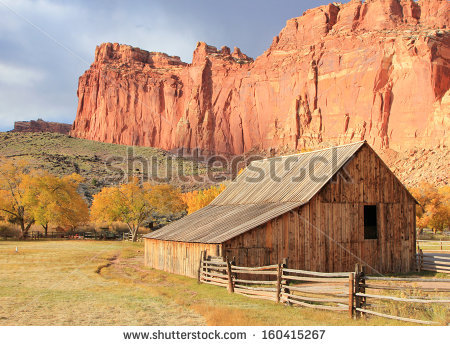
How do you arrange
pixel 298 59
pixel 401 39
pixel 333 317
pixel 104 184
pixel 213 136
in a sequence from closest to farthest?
1. pixel 333 317
2. pixel 104 184
3. pixel 401 39
4. pixel 298 59
5. pixel 213 136

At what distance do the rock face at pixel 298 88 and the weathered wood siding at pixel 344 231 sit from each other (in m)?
69.5

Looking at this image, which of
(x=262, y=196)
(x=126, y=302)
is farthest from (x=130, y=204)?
(x=126, y=302)

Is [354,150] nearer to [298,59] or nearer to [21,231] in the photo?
[21,231]

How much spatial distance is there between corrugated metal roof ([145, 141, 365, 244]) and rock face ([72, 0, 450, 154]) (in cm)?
6898

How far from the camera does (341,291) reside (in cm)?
1170

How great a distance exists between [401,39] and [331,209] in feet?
282

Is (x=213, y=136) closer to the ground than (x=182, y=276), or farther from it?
farther from it

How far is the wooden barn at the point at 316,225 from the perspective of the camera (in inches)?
711

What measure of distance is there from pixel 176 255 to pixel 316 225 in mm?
6398

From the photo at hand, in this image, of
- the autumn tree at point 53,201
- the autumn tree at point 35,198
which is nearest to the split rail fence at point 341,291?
the autumn tree at point 53,201

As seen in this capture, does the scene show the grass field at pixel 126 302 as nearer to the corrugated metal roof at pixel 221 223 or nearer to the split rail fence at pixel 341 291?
the split rail fence at pixel 341 291

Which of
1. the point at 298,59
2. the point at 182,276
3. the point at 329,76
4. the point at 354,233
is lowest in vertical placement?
the point at 182,276

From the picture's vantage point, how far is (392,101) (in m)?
94.6

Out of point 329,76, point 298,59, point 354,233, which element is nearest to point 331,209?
point 354,233
